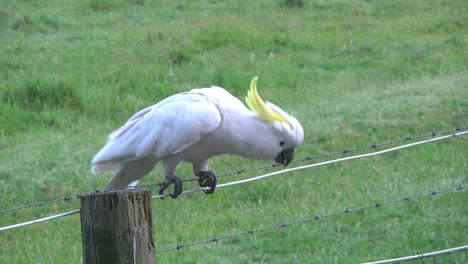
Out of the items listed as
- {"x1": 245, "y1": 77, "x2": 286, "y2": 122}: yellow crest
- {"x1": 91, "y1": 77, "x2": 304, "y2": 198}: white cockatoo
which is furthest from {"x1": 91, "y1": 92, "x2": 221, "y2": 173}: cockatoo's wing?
{"x1": 245, "y1": 77, "x2": 286, "y2": 122}: yellow crest

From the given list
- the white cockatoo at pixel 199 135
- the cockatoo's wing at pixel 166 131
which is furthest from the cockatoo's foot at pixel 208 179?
the cockatoo's wing at pixel 166 131

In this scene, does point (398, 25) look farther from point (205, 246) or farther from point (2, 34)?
point (205, 246)

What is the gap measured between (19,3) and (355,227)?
321 inches

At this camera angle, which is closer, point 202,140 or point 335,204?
point 202,140

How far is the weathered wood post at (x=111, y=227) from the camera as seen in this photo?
90.7 inches

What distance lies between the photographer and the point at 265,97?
772 cm

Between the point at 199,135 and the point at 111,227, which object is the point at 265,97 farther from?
the point at 111,227

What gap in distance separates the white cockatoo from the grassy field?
106 centimetres

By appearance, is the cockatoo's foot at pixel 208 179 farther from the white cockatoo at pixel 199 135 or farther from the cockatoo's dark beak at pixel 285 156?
the cockatoo's dark beak at pixel 285 156

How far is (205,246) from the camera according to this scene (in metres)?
4.82

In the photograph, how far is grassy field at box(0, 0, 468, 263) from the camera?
4.91 metres

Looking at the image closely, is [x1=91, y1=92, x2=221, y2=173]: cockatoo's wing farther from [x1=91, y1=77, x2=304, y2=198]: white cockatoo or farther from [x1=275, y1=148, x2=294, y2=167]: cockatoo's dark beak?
[x1=275, y1=148, x2=294, y2=167]: cockatoo's dark beak

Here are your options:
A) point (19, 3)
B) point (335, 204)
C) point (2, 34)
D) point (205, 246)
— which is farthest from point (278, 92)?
point (19, 3)

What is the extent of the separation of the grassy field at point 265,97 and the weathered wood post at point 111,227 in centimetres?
234
